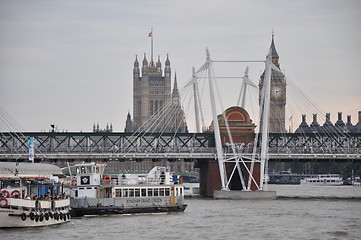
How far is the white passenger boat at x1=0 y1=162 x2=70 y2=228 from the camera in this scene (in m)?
77.2

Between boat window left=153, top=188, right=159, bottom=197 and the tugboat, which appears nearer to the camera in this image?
the tugboat

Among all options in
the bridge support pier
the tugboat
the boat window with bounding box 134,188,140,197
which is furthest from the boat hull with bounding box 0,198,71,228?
the bridge support pier

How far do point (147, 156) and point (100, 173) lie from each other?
159ft

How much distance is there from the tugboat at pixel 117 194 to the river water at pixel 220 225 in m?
1.42

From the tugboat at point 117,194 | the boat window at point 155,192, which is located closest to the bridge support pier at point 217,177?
the tugboat at point 117,194

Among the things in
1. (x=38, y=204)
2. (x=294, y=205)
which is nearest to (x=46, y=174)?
(x=38, y=204)

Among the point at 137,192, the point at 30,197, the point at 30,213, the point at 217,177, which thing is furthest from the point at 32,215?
the point at 217,177

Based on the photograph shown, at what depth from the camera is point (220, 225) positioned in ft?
290

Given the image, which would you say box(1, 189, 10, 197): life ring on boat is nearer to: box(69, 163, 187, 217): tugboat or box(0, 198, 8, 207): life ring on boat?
box(0, 198, 8, 207): life ring on boat

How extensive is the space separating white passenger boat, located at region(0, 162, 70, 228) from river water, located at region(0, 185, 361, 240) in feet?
2.83

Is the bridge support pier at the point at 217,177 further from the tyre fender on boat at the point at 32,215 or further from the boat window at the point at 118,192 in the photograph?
the tyre fender on boat at the point at 32,215

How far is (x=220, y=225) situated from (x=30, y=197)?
16.4 metres

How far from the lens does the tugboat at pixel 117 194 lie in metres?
94.7

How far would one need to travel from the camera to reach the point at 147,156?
479 ft
